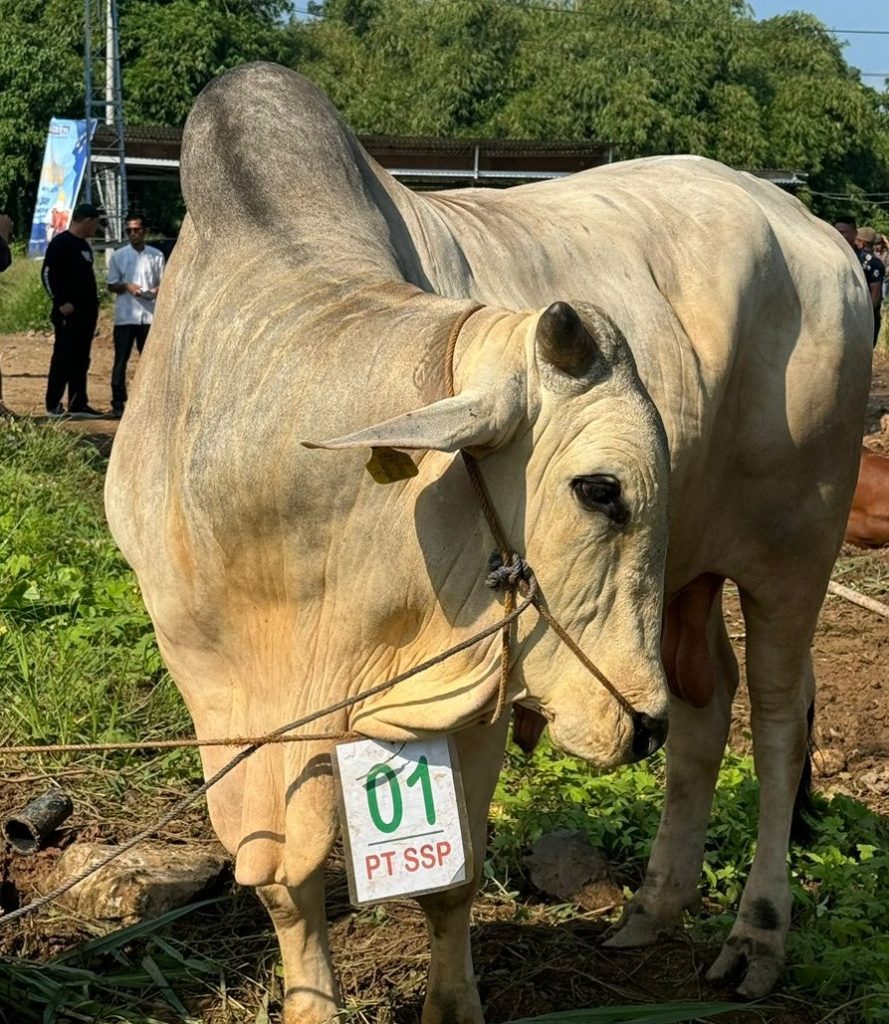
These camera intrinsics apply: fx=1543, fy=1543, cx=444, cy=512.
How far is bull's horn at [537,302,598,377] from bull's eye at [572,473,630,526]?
0.55ft

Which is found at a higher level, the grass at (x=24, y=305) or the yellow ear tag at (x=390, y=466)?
the yellow ear tag at (x=390, y=466)

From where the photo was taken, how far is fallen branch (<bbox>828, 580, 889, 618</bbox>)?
21.4 feet

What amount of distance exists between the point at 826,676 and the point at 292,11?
40242 millimetres

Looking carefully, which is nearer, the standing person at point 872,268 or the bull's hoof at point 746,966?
the bull's hoof at point 746,966

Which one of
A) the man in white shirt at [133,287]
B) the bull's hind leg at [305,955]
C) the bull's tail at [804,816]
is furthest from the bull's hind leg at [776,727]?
the man in white shirt at [133,287]

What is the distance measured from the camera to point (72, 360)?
39.4 ft

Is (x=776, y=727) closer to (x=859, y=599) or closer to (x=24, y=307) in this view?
(x=859, y=599)

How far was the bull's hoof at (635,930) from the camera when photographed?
12.4 feet

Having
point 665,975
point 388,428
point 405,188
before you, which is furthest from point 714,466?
point 388,428

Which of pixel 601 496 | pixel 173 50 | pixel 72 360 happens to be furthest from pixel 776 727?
pixel 173 50

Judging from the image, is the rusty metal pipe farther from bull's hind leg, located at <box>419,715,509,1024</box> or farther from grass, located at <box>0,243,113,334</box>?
Result: grass, located at <box>0,243,113,334</box>

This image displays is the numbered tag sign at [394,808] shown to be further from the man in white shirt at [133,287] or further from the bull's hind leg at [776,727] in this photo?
the man in white shirt at [133,287]

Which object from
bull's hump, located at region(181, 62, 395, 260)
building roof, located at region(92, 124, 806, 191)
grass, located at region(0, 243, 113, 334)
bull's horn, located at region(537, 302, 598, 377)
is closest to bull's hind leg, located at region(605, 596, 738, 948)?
bull's hump, located at region(181, 62, 395, 260)

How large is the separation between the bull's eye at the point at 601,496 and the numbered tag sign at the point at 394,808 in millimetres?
529
